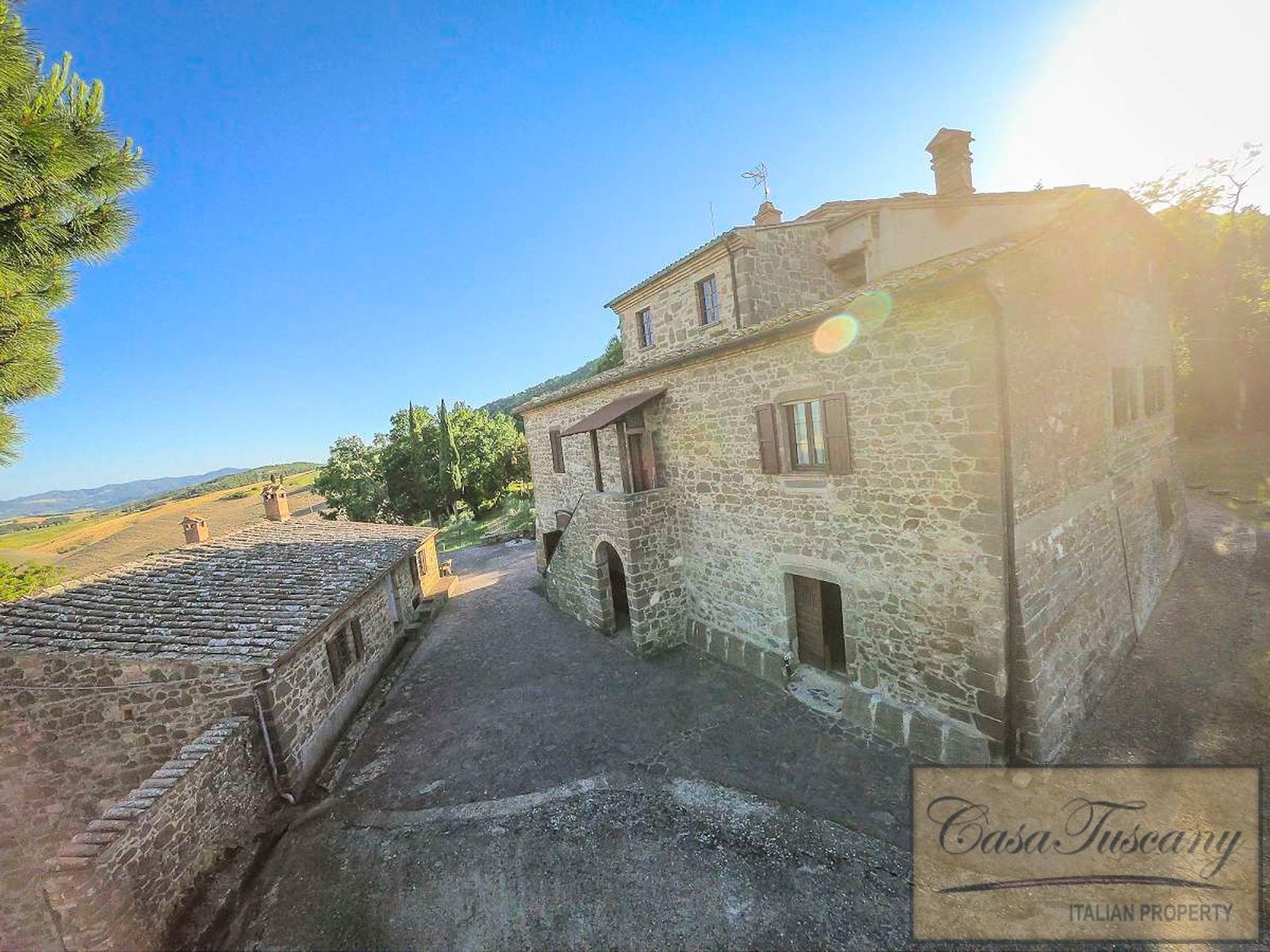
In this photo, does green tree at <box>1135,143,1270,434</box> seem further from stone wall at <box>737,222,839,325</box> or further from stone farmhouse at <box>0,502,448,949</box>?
stone farmhouse at <box>0,502,448,949</box>

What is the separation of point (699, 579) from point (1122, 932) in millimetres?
A: 7393

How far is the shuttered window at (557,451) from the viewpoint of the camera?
1580cm

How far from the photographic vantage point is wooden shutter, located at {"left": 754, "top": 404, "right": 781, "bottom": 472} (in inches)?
332

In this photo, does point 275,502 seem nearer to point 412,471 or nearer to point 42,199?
point 412,471

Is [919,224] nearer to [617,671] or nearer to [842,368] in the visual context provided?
[842,368]

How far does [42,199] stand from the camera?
435 cm

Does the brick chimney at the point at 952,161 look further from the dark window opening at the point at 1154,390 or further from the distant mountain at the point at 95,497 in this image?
the distant mountain at the point at 95,497

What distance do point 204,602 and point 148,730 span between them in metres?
2.29

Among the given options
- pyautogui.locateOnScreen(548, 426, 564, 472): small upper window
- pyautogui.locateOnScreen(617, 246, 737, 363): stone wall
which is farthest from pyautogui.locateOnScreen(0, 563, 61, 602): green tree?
pyautogui.locateOnScreen(617, 246, 737, 363): stone wall

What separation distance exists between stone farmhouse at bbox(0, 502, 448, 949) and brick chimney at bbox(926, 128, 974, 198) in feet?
56.2

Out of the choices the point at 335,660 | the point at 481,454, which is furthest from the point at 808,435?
the point at 481,454

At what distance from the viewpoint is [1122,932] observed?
4523 mm

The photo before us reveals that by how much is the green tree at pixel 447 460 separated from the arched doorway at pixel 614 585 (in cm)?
1998

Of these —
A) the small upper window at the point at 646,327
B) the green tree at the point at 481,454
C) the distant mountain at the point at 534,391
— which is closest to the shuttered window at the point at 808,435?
the small upper window at the point at 646,327
